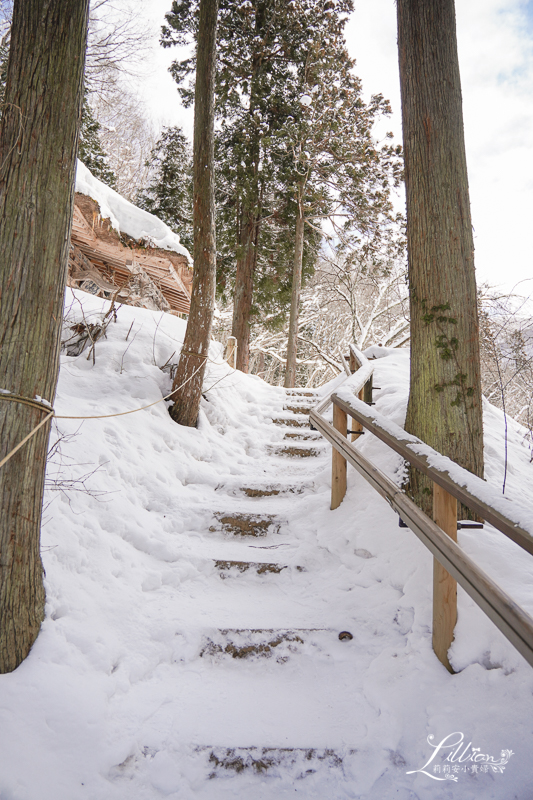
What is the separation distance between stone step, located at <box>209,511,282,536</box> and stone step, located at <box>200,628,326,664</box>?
1.09 meters

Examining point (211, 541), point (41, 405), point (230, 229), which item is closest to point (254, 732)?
point (211, 541)

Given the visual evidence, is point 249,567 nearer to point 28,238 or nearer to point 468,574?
point 468,574

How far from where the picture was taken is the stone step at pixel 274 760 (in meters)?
1.66

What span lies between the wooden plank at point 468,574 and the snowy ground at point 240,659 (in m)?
0.50

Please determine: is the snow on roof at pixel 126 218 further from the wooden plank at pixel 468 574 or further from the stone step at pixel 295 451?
the wooden plank at pixel 468 574

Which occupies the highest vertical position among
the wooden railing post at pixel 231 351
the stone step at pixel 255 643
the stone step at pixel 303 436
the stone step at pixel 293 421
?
the wooden railing post at pixel 231 351

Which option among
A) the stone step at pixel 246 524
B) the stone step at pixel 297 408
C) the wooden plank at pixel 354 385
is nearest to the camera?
the stone step at pixel 246 524

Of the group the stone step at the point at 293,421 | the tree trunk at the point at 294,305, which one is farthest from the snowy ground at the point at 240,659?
the tree trunk at the point at 294,305

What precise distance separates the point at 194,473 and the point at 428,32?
4.11m

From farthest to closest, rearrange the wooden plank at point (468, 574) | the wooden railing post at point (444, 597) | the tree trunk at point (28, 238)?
the wooden railing post at point (444, 597), the tree trunk at point (28, 238), the wooden plank at point (468, 574)

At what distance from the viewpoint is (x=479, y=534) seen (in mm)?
2330

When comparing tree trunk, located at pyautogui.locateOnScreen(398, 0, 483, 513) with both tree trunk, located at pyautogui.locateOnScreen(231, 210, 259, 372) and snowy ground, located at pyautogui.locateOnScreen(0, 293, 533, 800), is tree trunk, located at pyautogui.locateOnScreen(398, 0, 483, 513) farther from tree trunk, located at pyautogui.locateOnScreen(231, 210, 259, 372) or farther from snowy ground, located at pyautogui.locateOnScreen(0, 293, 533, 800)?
tree trunk, located at pyautogui.locateOnScreen(231, 210, 259, 372)

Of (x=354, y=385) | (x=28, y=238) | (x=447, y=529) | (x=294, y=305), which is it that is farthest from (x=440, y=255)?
(x=294, y=305)

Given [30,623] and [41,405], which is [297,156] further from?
[30,623]
